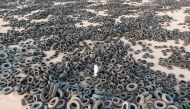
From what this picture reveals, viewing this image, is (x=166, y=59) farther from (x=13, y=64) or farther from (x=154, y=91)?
(x=13, y=64)

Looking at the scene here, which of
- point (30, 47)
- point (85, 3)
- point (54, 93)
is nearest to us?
point (54, 93)

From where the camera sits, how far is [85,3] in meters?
33.2

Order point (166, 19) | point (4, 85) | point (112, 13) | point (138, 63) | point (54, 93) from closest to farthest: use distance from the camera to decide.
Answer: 1. point (54, 93)
2. point (4, 85)
3. point (138, 63)
4. point (166, 19)
5. point (112, 13)

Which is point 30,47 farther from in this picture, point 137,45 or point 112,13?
point 112,13

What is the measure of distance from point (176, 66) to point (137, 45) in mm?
4134

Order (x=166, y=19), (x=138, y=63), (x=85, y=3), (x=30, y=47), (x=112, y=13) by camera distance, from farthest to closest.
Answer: (x=85, y=3) → (x=112, y=13) → (x=166, y=19) → (x=30, y=47) → (x=138, y=63)

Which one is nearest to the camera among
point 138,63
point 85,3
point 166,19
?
point 138,63

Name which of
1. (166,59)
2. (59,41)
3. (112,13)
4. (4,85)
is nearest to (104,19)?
(112,13)

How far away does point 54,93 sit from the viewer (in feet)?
37.9

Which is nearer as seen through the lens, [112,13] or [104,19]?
[104,19]

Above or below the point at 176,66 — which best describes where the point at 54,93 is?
above

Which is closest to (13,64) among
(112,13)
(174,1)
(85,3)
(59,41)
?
(59,41)

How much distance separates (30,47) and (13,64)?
3322 millimetres

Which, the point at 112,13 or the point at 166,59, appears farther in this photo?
the point at 112,13
